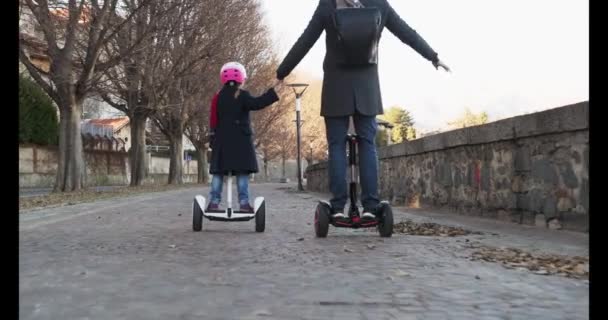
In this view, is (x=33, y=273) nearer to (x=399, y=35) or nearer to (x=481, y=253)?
(x=481, y=253)

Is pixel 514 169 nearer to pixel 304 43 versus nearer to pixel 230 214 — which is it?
pixel 304 43

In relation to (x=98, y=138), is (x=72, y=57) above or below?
above

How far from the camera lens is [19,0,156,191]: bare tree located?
1723 centimetres

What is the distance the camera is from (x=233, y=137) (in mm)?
6445

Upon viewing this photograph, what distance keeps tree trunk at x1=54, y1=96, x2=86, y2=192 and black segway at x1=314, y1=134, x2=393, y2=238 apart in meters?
14.9

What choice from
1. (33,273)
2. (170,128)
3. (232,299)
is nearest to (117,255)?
(33,273)

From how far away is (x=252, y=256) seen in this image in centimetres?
450

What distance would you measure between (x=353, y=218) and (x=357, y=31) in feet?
5.29

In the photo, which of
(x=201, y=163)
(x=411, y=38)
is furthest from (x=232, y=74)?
(x=201, y=163)

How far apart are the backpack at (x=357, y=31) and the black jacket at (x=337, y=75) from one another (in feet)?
0.47

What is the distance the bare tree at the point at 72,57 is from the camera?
1723cm

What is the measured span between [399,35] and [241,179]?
7.11 ft

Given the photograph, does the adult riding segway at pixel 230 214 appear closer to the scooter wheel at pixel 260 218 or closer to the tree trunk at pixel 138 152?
the scooter wheel at pixel 260 218

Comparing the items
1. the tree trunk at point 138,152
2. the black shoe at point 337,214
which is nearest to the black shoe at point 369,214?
the black shoe at point 337,214
